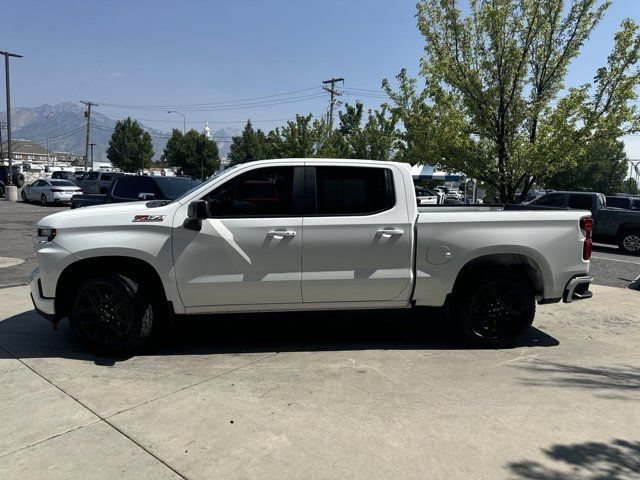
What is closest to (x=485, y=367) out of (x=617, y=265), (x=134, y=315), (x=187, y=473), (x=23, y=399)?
(x=187, y=473)

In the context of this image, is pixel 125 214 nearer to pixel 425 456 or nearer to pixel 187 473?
pixel 187 473

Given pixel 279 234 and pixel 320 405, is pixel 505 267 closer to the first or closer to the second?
pixel 279 234

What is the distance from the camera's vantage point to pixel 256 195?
4.69m

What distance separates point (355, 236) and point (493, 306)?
5.38ft

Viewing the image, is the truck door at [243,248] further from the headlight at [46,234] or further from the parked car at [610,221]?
the parked car at [610,221]

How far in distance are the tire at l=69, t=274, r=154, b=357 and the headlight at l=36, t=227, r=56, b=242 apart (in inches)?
20.4

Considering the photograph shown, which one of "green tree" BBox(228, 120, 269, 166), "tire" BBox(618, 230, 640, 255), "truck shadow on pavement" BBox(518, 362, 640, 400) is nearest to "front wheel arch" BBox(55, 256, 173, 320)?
"truck shadow on pavement" BBox(518, 362, 640, 400)

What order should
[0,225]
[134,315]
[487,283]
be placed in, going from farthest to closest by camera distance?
[0,225]
[487,283]
[134,315]

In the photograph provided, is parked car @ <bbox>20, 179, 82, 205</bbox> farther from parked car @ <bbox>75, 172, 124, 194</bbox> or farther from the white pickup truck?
the white pickup truck

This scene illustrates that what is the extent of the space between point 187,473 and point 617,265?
465 inches

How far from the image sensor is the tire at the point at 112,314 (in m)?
4.48

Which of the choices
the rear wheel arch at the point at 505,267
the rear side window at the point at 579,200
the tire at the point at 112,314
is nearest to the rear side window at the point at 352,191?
the rear wheel arch at the point at 505,267

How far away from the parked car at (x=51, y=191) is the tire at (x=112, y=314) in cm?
2372

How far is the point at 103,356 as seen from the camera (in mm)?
4629
